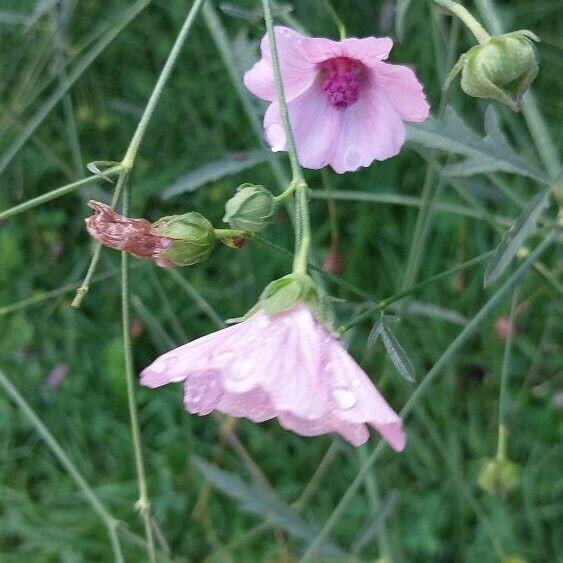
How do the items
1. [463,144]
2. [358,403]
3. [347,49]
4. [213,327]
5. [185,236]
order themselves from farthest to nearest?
[213,327] → [463,144] → [347,49] → [185,236] → [358,403]

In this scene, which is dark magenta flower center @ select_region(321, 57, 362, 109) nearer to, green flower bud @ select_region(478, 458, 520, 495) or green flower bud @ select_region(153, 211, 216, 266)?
green flower bud @ select_region(153, 211, 216, 266)

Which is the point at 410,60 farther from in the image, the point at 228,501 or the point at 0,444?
the point at 0,444

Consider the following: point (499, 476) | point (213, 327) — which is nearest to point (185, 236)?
point (499, 476)

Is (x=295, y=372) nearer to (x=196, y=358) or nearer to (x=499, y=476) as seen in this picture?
(x=196, y=358)

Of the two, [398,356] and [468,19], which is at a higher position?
[468,19]

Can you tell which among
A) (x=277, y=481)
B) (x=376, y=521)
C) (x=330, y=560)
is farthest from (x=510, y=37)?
(x=277, y=481)

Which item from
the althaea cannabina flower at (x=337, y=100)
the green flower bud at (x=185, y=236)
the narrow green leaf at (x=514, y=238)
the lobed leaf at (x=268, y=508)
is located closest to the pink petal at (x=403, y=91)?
the althaea cannabina flower at (x=337, y=100)
